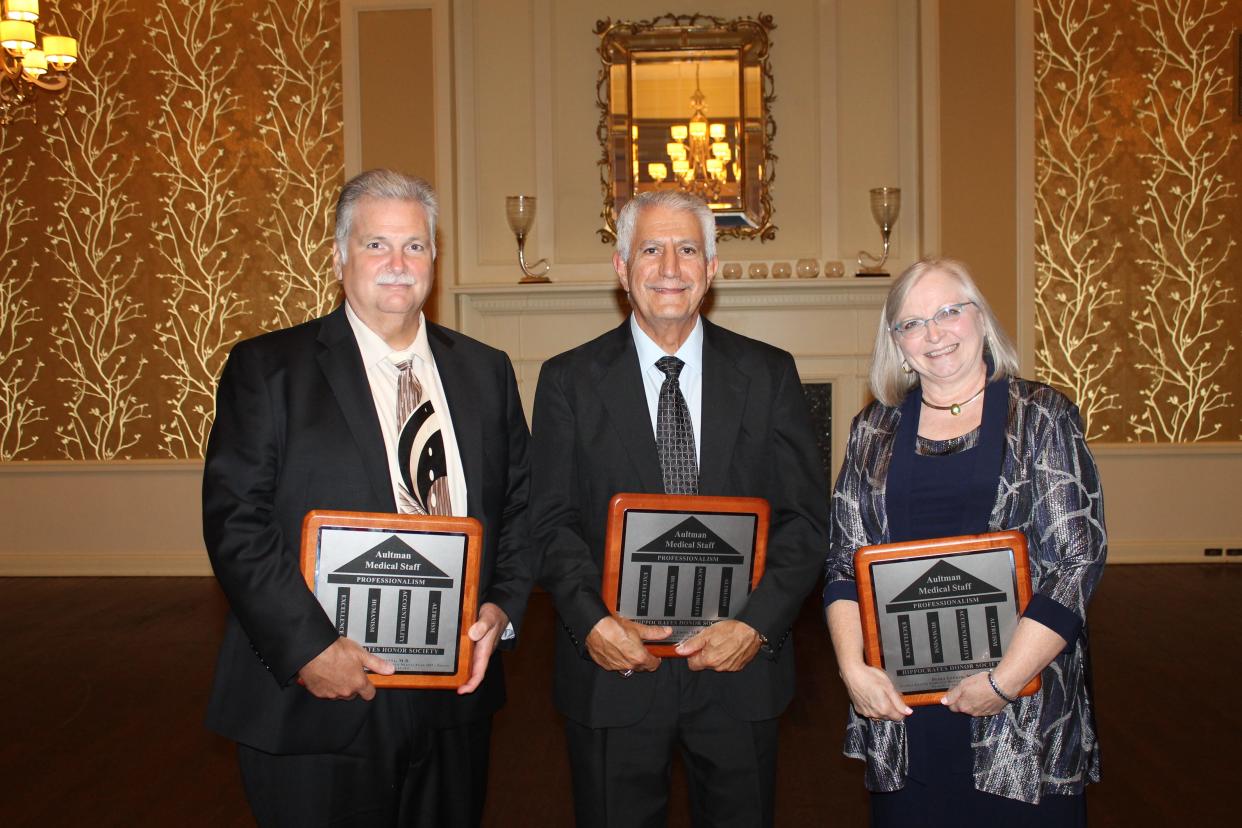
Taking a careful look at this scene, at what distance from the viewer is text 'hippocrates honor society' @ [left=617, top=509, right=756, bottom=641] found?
1.67 meters

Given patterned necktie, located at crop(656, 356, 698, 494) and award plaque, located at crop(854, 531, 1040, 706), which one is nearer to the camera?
award plaque, located at crop(854, 531, 1040, 706)

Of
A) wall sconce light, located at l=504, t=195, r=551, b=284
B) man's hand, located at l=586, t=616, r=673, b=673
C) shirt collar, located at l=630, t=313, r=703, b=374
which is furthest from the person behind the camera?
wall sconce light, located at l=504, t=195, r=551, b=284

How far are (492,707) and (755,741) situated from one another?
1.53ft

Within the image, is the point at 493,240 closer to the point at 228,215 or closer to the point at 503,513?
the point at 228,215

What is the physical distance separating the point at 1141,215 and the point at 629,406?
4902 mm

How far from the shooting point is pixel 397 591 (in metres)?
1.59

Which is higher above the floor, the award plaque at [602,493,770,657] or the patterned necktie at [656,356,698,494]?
the patterned necktie at [656,356,698,494]

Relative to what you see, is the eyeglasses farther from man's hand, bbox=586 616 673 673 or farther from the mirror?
the mirror

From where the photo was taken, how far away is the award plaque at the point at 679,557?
1.66 m

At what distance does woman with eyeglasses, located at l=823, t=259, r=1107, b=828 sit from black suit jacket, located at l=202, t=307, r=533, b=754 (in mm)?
646

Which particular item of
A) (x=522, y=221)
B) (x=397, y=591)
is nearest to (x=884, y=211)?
(x=522, y=221)

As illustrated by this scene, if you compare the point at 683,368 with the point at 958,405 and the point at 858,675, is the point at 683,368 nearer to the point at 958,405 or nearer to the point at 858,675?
the point at 958,405

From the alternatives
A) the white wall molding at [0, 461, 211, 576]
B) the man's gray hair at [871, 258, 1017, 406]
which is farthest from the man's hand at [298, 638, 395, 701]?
the white wall molding at [0, 461, 211, 576]

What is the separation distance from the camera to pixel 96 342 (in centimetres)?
592
